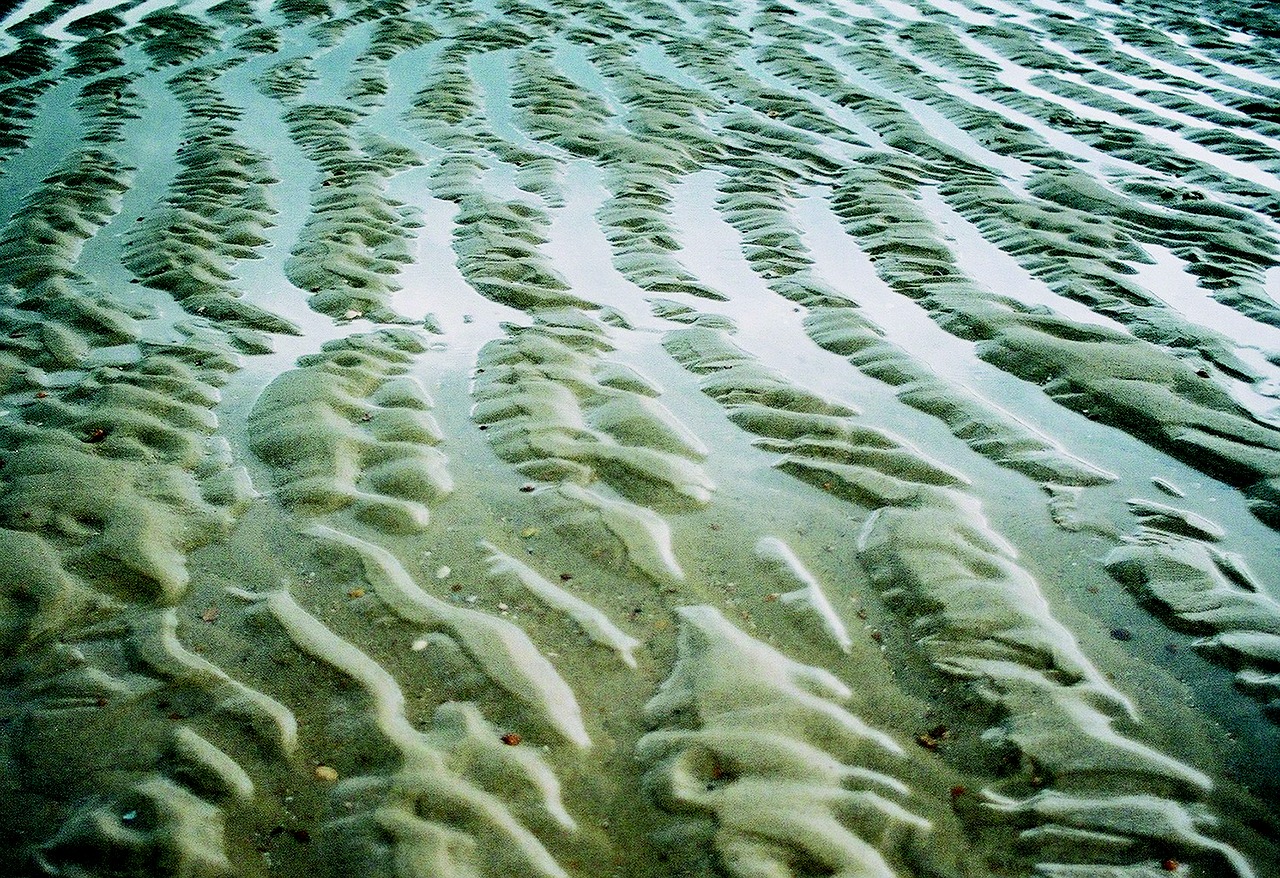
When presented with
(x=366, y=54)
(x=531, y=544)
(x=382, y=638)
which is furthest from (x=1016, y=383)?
(x=366, y=54)

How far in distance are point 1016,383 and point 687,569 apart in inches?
65.1

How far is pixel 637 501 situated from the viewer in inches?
110

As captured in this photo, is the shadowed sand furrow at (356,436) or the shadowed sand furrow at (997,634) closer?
the shadowed sand furrow at (997,634)

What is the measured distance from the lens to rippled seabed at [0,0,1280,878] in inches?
75.3

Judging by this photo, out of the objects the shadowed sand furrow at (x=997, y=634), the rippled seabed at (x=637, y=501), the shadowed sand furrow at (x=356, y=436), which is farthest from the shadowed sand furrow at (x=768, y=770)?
the shadowed sand furrow at (x=356, y=436)

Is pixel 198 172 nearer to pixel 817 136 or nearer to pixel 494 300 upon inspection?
pixel 494 300

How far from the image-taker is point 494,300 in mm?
4039

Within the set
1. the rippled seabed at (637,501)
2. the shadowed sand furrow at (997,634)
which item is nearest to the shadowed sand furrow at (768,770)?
the rippled seabed at (637,501)

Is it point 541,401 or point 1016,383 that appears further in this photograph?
point 1016,383

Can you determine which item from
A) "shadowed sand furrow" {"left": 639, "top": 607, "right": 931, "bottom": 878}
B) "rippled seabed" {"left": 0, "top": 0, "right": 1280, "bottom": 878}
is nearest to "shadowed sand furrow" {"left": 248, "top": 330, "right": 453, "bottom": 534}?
"rippled seabed" {"left": 0, "top": 0, "right": 1280, "bottom": 878}

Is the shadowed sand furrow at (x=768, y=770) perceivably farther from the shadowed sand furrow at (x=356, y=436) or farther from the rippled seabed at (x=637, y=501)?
the shadowed sand furrow at (x=356, y=436)

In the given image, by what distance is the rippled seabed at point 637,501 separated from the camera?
6.28 feet

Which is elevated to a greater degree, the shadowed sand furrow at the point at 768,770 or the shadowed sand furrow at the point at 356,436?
the shadowed sand furrow at the point at 356,436

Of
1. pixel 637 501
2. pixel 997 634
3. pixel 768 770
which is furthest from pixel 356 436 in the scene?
pixel 997 634
